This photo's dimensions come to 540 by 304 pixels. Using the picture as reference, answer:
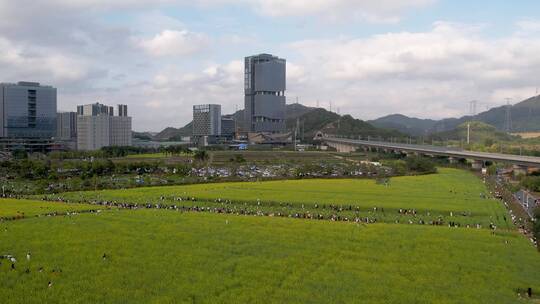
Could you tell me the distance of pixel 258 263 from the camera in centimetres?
2327

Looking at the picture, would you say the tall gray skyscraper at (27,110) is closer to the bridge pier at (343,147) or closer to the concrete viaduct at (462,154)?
the bridge pier at (343,147)

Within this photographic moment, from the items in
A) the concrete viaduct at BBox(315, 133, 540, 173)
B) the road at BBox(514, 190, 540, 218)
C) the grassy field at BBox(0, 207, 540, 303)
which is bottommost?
the grassy field at BBox(0, 207, 540, 303)

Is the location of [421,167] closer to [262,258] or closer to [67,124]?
[262,258]

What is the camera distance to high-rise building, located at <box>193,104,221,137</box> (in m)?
186

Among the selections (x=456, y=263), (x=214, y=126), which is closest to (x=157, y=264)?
(x=456, y=263)

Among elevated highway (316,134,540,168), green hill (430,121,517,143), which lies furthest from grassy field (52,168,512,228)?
green hill (430,121,517,143)

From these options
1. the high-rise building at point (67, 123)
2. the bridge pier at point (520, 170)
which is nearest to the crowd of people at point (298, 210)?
the bridge pier at point (520, 170)

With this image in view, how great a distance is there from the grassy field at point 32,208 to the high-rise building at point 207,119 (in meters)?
141

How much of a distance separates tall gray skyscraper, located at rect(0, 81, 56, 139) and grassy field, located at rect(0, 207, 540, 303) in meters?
104

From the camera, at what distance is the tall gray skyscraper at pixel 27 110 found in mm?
124375

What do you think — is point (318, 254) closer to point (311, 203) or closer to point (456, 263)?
point (456, 263)

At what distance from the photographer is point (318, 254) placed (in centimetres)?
2528

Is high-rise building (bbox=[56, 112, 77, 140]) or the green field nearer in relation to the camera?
the green field

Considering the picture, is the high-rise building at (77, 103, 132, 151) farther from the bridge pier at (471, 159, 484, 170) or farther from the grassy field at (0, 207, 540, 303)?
the grassy field at (0, 207, 540, 303)
